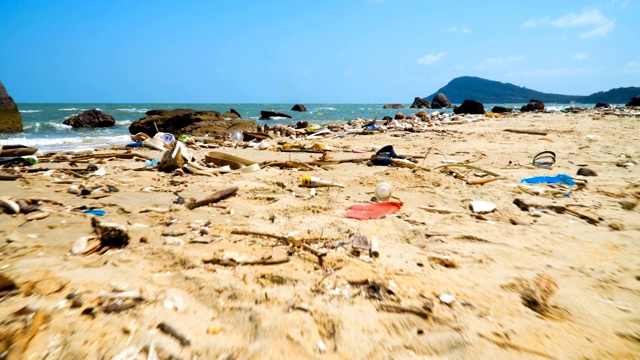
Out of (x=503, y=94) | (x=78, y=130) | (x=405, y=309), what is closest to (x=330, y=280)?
(x=405, y=309)

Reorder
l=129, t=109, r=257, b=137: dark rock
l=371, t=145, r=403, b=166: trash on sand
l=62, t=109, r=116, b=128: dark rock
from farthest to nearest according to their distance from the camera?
l=62, t=109, r=116, b=128: dark rock
l=129, t=109, r=257, b=137: dark rock
l=371, t=145, r=403, b=166: trash on sand

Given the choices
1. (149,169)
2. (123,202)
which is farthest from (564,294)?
(149,169)

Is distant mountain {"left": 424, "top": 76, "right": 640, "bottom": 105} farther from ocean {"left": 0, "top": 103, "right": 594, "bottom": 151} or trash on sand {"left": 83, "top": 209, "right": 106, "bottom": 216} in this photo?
trash on sand {"left": 83, "top": 209, "right": 106, "bottom": 216}

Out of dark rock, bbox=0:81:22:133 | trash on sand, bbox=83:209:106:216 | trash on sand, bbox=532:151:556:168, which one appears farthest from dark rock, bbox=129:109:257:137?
trash on sand, bbox=83:209:106:216

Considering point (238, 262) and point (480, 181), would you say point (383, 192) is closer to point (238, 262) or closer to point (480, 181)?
point (480, 181)

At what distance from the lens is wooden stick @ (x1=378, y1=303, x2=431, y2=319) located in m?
1.33

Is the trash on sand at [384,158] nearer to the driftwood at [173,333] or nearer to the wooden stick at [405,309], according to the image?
the wooden stick at [405,309]

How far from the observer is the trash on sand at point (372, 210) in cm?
252

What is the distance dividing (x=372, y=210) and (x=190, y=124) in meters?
10.8

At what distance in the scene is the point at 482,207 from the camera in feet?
8.78

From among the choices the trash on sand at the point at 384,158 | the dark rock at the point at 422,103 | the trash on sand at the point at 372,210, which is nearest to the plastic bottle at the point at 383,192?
the trash on sand at the point at 372,210

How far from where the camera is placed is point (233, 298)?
1.40 metres

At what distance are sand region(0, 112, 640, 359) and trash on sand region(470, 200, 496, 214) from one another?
0.26 feet

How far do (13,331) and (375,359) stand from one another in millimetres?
1176
